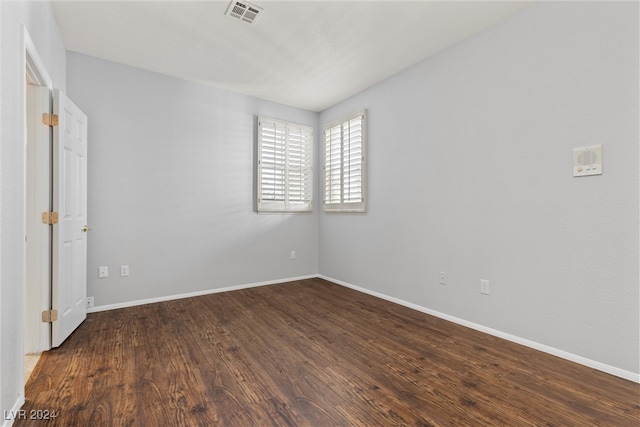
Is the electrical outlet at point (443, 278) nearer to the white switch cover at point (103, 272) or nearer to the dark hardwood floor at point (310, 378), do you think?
the dark hardwood floor at point (310, 378)

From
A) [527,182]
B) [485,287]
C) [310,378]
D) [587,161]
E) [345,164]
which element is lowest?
[310,378]

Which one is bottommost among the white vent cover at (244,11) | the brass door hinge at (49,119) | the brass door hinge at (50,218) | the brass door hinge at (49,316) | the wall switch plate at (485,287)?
the brass door hinge at (49,316)

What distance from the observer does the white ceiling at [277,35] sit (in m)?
2.49

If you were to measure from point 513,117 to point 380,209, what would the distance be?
5.76 ft

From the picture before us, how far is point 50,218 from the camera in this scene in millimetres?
2357

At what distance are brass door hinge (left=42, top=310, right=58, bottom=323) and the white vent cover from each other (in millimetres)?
2809

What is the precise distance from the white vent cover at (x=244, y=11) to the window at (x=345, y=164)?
6.37ft

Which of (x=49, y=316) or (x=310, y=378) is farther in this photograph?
(x=49, y=316)

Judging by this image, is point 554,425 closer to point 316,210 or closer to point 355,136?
point 355,136

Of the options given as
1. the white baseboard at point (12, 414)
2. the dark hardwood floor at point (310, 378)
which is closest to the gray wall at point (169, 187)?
the dark hardwood floor at point (310, 378)

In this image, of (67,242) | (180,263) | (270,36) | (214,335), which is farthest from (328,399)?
(270,36)

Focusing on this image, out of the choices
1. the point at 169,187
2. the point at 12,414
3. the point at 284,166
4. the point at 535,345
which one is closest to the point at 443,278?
the point at 535,345

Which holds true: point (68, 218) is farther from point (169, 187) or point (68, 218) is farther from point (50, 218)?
point (169, 187)

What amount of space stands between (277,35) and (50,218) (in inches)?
97.9
